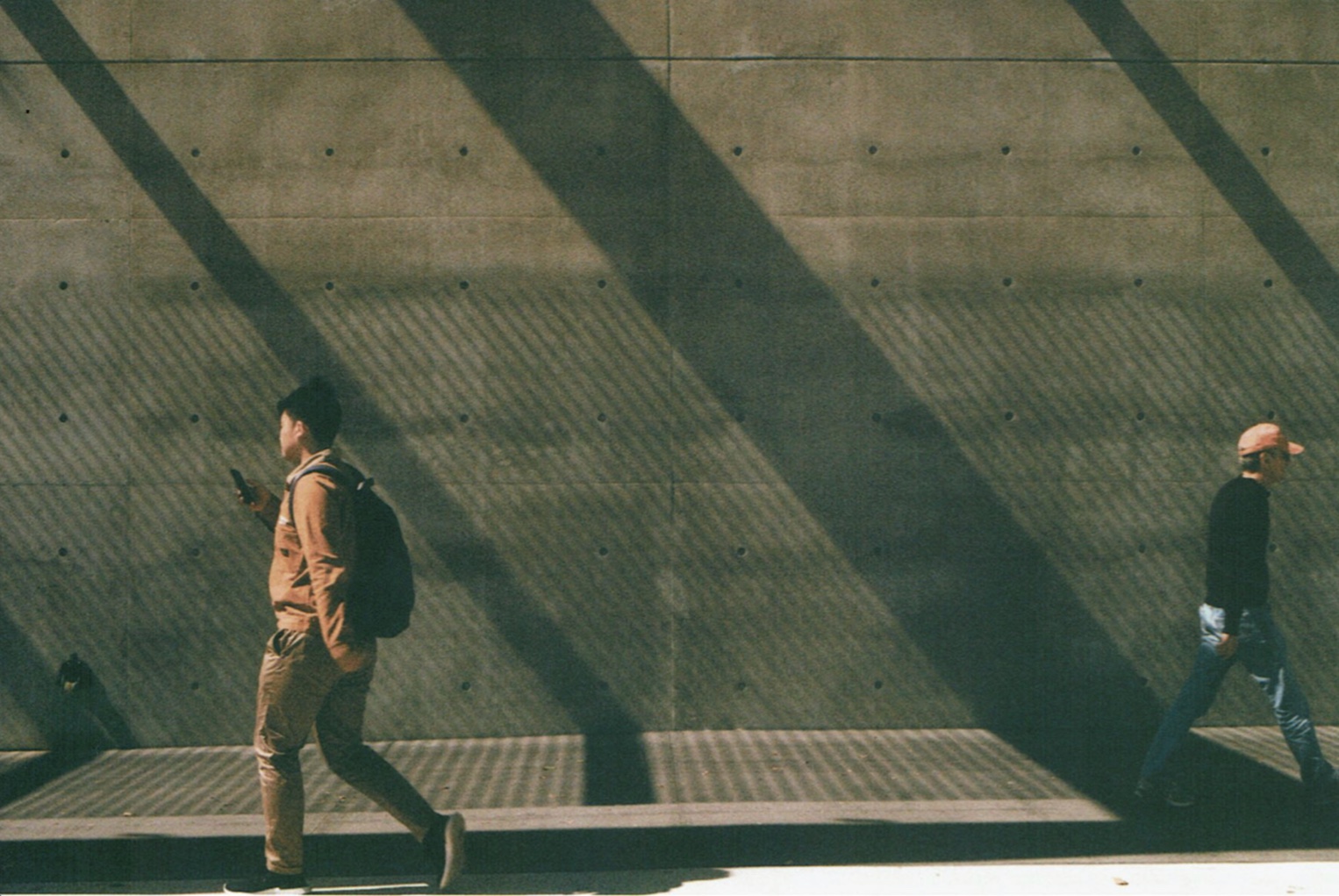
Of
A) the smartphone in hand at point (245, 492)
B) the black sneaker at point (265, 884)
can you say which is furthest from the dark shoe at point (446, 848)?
the smartphone in hand at point (245, 492)

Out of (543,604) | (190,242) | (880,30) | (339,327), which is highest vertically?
(880,30)

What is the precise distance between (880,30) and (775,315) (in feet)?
5.75

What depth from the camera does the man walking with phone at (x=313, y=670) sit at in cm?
464

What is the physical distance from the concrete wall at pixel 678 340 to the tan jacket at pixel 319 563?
8.62 feet

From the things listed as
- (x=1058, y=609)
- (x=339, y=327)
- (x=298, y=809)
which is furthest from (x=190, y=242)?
(x=1058, y=609)

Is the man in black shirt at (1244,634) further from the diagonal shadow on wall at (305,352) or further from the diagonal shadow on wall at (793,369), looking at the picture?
the diagonal shadow on wall at (305,352)

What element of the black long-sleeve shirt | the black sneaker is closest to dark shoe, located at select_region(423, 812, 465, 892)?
the black sneaker

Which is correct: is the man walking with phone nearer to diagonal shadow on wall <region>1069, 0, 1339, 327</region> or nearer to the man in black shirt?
the man in black shirt

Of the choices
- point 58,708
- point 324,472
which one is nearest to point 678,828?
point 324,472

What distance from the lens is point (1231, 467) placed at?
757 cm

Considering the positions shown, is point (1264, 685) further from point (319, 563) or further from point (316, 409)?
point (316, 409)

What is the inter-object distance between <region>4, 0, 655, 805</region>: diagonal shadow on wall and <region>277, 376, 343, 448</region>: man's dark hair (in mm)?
2517

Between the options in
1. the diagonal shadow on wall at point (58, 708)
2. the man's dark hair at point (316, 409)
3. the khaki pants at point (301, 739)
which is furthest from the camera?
the diagonal shadow on wall at point (58, 708)

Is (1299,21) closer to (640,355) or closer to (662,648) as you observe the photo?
(640,355)
